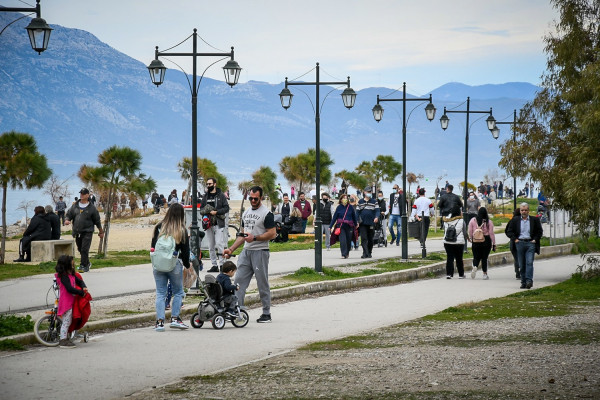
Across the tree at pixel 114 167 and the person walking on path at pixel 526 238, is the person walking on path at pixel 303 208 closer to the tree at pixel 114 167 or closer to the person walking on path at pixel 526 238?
the tree at pixel 114 167

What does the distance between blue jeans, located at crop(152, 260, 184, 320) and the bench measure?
13.1 metres

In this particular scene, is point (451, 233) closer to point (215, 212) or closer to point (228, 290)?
point (215, 212)

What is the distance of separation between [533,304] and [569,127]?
24.9ft

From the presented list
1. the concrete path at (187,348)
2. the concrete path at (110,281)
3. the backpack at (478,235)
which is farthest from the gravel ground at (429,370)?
the backpack at (478,235)

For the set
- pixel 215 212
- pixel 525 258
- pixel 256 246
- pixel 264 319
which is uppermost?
pixel 215 212

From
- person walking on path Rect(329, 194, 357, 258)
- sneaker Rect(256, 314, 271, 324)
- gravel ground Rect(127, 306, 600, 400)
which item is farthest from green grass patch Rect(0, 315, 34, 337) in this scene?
person walking on path Rect(329, 194, 357, 258)

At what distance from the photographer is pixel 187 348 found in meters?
11.1

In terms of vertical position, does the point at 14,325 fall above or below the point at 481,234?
below

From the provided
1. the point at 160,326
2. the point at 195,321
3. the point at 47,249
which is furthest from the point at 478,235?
the point at 47,249

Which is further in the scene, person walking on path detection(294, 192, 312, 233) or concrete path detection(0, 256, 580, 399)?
person walking on path detection(294, 192, 312, 233)

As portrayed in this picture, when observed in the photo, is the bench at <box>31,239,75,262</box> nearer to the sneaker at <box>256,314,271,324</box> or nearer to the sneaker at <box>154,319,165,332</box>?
the sneaker at <box>256,314,271,324</box>

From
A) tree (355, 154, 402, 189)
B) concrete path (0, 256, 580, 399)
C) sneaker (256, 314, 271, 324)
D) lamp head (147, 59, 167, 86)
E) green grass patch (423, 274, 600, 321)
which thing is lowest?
concrete path (0, 256, 580, 399)

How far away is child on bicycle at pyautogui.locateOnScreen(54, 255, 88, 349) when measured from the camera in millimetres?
11148

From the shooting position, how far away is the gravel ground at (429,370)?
809 cm
